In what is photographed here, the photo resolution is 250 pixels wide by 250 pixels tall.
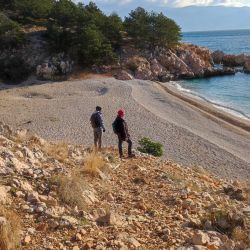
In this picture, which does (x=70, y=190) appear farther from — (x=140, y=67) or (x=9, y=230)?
(x=140, y=67)

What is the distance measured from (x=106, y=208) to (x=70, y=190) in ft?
2.56

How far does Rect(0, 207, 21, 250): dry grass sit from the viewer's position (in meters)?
6.34

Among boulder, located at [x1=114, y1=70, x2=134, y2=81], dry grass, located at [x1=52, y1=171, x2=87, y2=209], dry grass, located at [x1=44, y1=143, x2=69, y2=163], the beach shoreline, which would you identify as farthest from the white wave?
dry grass, located at [x1=52, y1=171, x2=87, y2=209]

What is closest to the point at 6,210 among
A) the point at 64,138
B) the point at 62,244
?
the point at 62,244

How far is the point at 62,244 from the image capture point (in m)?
6.86

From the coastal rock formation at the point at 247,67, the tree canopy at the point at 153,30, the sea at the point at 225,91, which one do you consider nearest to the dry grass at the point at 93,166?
the sea at the point at 225,91

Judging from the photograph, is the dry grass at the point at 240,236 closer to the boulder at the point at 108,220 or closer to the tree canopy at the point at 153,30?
the boulder at the point at 108,220

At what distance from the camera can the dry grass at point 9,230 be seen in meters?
6.34

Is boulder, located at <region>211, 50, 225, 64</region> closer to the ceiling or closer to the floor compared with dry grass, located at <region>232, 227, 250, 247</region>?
closer to the floor

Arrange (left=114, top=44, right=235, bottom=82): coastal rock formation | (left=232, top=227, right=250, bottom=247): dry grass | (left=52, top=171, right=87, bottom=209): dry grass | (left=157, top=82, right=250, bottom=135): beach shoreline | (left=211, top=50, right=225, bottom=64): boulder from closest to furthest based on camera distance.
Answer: (left=232, top=227, right=250, bottom=247): dry grass < (left=52, top=171, right=87, bottom=209): dry grass < (left=157, top=82, right=250, bottom=135): beach shoreline < (left=114, top=44, right=235, bottom=82): coastal rock formation < (left=211, top=50, right=225, bottom=64): boulder

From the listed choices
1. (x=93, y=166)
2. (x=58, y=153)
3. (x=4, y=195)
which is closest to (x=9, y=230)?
(x=4, y=195)

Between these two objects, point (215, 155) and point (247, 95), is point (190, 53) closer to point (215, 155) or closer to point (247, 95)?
point (247, 95)

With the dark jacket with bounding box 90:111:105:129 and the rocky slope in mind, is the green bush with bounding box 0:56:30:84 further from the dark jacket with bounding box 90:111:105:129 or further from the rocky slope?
the rocky slope

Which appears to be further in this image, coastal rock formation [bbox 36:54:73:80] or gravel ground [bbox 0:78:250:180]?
coastal rock formation [bbox 36:54:73:80]
